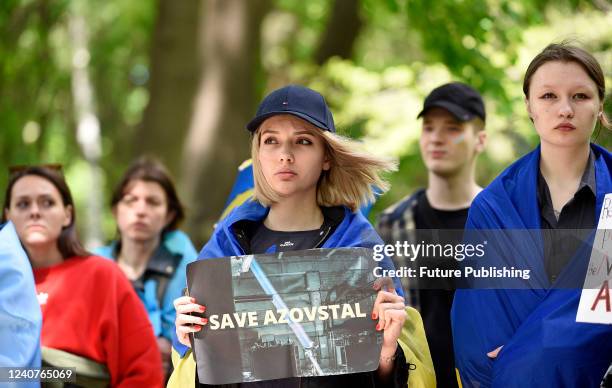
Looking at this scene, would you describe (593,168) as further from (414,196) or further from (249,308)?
(414,196)

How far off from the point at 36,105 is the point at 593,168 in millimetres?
11867

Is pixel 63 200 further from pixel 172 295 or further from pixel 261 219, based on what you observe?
pixel 261 219

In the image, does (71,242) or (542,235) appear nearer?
(542,235)

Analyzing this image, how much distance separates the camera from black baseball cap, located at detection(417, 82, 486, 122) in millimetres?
5250

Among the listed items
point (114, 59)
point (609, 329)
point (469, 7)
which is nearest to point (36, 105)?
point (114, 59)

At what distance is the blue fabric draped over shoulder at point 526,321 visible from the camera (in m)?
3.25

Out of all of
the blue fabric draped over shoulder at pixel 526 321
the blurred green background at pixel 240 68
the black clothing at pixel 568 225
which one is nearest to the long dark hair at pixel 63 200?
the blurred green background at pixel 240 68

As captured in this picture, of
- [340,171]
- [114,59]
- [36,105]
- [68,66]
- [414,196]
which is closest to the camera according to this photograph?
[340,171]

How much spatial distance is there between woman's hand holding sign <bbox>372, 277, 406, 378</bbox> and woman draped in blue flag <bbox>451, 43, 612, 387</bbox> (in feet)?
1.20

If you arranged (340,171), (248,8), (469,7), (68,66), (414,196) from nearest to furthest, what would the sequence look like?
(340,171) → (414,196) → (469,7) → (248,8) → (68,66)

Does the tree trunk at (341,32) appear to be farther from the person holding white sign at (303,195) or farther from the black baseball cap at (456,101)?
the person holding white sign at (303,195)

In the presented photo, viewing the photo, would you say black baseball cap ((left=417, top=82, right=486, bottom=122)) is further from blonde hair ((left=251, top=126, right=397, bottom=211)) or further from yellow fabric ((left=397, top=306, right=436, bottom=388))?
yellow fabric ((left=397, top=306, right=436, bottom=388))

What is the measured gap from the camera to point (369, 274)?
3.34 meters

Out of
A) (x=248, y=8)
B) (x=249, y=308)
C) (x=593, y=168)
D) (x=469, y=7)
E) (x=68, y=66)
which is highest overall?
(x=68, y=66)
